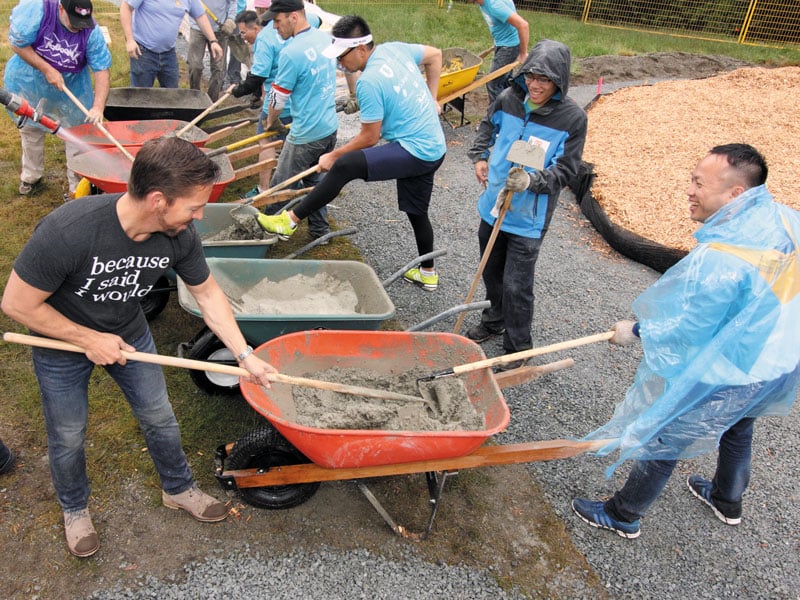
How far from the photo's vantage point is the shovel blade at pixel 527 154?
3180mm

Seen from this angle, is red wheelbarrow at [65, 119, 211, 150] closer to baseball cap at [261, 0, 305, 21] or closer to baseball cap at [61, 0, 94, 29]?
baseball cap at [61, 0, 94, 29]

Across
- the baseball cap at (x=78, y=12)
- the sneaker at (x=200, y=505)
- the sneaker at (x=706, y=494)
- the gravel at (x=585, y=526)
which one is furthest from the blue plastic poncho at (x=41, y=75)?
the sneaker at (x=706, y=494)

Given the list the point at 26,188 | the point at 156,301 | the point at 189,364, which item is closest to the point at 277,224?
the point at 156,301

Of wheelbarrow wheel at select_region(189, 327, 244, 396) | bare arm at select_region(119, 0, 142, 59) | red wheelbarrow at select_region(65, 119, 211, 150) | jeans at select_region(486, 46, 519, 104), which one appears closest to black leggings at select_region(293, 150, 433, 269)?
wheelbarrow wheel at select_region(189, 327, 244, 396)

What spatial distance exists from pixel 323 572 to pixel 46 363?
1.44 meters

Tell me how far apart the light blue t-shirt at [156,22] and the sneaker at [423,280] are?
4.02 m

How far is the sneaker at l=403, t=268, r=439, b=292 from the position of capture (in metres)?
4.79

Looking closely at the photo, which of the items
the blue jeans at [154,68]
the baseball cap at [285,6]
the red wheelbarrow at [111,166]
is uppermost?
the baseball cap at [285,6]

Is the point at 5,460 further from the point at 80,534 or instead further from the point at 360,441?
the point at 360,441

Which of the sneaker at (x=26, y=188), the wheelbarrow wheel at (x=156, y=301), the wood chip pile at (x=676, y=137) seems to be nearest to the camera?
the wheelbarrow wheel at (x=156, y=301)

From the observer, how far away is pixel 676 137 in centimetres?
763

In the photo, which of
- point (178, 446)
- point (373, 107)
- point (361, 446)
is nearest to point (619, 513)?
point (361, 446)

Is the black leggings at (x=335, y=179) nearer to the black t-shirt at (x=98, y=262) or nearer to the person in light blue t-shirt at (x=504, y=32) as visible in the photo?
the black t-shirt at (x=98, y=262)

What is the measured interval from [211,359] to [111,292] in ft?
4.41
